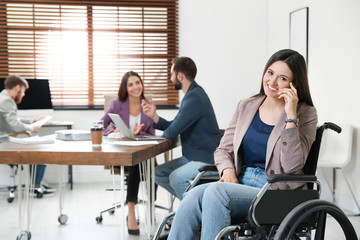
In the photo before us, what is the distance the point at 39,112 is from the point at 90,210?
146 centimetres

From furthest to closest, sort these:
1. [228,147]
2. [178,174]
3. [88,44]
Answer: [88,44] < [178,174] < [228,147]

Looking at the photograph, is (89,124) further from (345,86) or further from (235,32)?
(345,86)

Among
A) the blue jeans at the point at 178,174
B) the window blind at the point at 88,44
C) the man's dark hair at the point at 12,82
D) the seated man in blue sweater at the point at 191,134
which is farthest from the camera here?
the window blind at the point at 88,44

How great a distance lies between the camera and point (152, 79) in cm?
589

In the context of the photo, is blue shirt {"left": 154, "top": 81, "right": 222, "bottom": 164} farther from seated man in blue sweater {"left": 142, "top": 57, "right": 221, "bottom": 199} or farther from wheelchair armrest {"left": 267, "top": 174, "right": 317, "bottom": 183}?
wheelchair armrest {"left": 267, "top": 174, "right": 317, "bottom": 183}

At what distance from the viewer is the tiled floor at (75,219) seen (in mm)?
3447

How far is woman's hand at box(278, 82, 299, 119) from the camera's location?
2031 mm

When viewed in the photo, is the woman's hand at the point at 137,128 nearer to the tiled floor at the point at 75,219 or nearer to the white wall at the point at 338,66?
the tiled floor at the point at 75,219

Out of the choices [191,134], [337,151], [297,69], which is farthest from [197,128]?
[337,151]

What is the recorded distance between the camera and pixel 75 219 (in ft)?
12.9

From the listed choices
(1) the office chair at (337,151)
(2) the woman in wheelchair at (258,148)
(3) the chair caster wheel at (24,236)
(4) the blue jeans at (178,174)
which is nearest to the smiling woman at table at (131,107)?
(4) the blue jeans at (178,174)

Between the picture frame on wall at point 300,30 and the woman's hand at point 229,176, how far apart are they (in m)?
2.92

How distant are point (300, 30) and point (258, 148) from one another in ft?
9.96

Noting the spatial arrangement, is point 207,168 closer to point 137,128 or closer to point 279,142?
point 279,142
